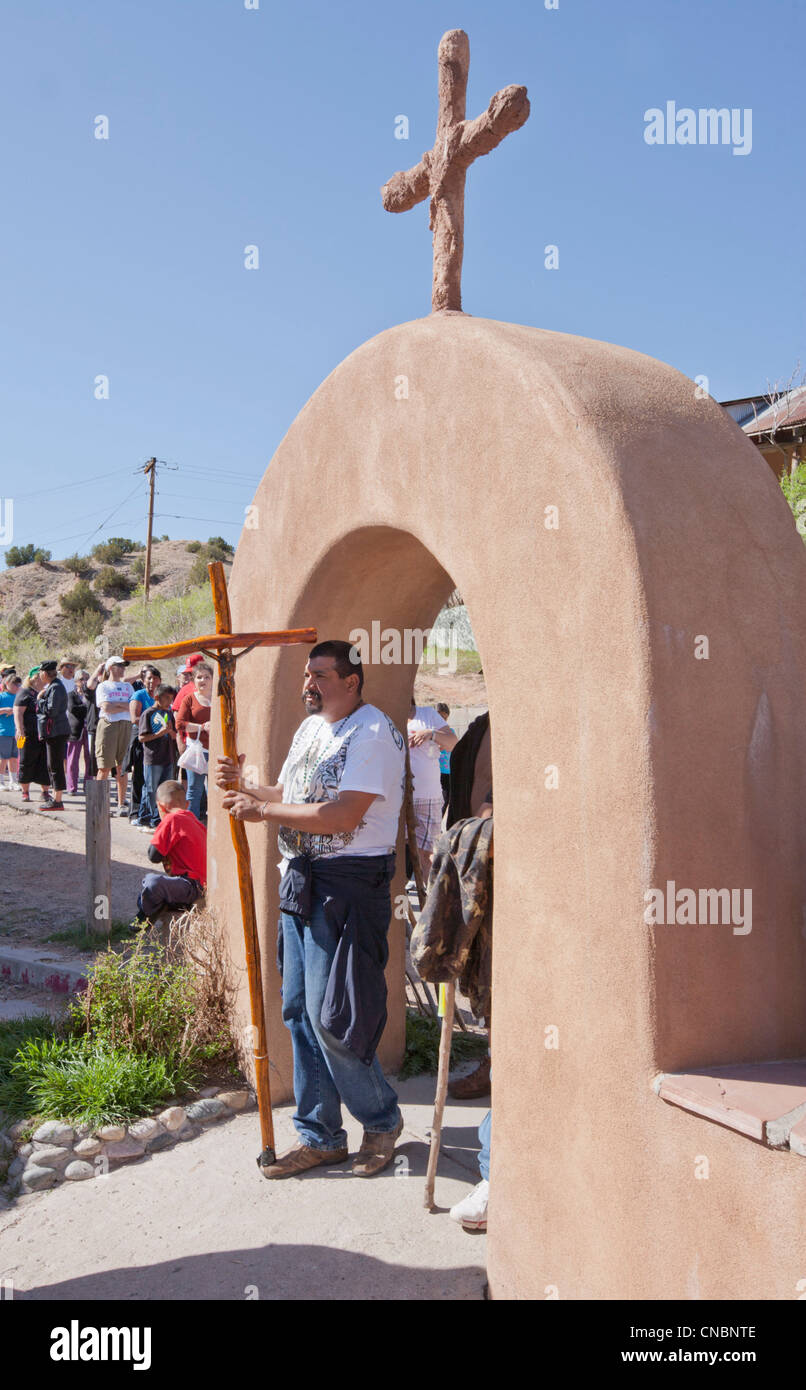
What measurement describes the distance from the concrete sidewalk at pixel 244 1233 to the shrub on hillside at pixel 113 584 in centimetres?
4341

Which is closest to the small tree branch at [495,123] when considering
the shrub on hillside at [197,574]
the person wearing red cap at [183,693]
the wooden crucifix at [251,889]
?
the wooden crucifix at [251,889]

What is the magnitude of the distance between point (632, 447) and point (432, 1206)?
2.85 meters

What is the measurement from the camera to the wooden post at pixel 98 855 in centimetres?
769

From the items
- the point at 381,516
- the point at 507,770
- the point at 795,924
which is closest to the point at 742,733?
the point at 795,924

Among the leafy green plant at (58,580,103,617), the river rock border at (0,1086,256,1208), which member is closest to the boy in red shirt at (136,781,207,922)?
the river rock border at (0,1086,256,1208)

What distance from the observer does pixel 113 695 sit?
12.2 m

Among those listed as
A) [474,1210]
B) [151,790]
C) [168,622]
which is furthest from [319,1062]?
[168,622]

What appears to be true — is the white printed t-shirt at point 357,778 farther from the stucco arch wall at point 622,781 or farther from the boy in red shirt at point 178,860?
the boy in red shirt at point 178,860

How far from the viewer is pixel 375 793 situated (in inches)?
154

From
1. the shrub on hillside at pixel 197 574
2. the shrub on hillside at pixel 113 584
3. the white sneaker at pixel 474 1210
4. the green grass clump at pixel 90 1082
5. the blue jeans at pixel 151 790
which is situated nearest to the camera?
the white sneaker at pixel 474 1210

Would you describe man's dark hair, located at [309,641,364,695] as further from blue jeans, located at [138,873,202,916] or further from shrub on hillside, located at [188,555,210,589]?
shrub on hillside, located at [188,555,210,589]

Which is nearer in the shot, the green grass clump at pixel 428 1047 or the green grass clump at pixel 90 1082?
the green grass clump at pixel 90 1082

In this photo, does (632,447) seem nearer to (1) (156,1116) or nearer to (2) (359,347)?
(2) (359,347)
